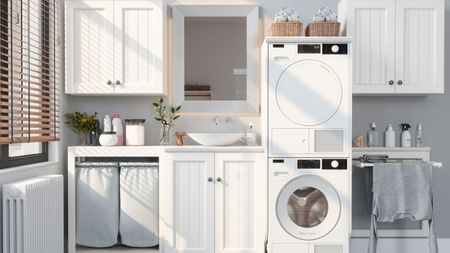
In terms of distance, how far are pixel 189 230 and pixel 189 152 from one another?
1.89ft

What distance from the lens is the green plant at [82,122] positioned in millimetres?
3883

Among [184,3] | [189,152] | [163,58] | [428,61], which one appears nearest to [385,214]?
[428,61]

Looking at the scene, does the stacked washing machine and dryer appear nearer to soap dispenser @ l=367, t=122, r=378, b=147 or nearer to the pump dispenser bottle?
soap dispenser @ l=367, t=122, r=378, b=147

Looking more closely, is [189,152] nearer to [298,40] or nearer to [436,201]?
[298,40]

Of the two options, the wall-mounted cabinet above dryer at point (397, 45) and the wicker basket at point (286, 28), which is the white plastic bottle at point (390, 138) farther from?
the wicker basket at point (286, 28)

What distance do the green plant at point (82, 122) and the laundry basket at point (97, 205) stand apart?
337 millimetres

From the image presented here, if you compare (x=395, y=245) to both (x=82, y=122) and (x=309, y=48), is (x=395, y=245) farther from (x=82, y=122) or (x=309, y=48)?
(x=82, y=122)

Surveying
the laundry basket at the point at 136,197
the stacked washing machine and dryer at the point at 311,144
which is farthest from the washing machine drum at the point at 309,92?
the laundry basket at the point at 136,197

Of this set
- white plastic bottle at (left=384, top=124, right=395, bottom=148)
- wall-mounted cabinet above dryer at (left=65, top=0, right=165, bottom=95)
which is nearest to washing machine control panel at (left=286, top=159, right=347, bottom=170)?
white plastic bottle at (left=384, top=124, right=395, bottom=148)

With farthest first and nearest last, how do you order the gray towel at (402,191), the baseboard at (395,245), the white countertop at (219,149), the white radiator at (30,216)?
the baseboard at (395,245) < the white countertop at (219,149) < the gray towel at (402,191) < the white radiator at (30,216)

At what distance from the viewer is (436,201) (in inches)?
160

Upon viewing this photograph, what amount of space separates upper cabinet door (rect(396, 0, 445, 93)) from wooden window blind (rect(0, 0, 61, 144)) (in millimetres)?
2600

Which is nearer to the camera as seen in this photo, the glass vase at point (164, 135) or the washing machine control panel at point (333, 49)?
the washing machine control panel at point (333, 49)

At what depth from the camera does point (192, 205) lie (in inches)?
142
